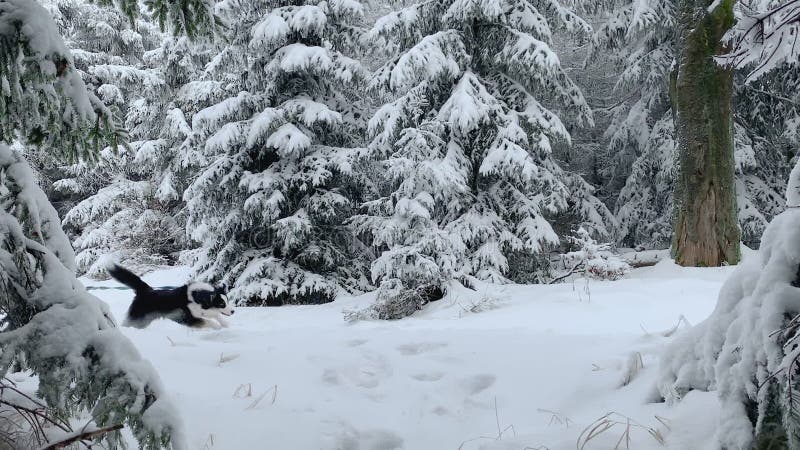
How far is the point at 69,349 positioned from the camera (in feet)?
4.94

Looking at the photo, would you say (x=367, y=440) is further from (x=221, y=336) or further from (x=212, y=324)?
(x=212, y=324)

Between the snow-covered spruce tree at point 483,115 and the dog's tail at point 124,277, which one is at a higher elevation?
the snow-covered spruce tree at point 483,115

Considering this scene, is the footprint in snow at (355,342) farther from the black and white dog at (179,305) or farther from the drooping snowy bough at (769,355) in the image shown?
the black and white dog at (179,305)

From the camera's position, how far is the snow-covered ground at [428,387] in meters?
2.18

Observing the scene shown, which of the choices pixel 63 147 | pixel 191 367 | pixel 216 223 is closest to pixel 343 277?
pixel 216 223

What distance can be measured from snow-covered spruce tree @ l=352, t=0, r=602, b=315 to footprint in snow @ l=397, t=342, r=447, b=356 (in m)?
3.86

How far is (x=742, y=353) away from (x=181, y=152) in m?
10.6

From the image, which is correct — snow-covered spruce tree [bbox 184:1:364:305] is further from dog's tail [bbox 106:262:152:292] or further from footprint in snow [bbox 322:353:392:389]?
footprint in snow [bbox 322:353:392:389]

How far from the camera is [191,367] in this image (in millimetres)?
3006

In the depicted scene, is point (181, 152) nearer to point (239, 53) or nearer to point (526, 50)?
point (239, 53)

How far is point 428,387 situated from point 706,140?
18.7 feet

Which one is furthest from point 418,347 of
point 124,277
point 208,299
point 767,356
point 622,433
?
point 124,277

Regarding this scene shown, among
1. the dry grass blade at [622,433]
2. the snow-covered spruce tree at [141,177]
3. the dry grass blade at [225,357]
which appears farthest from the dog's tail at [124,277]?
the snow-covered spruce tree at [141,177]

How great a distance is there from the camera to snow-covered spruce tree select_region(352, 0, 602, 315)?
8141 mm
